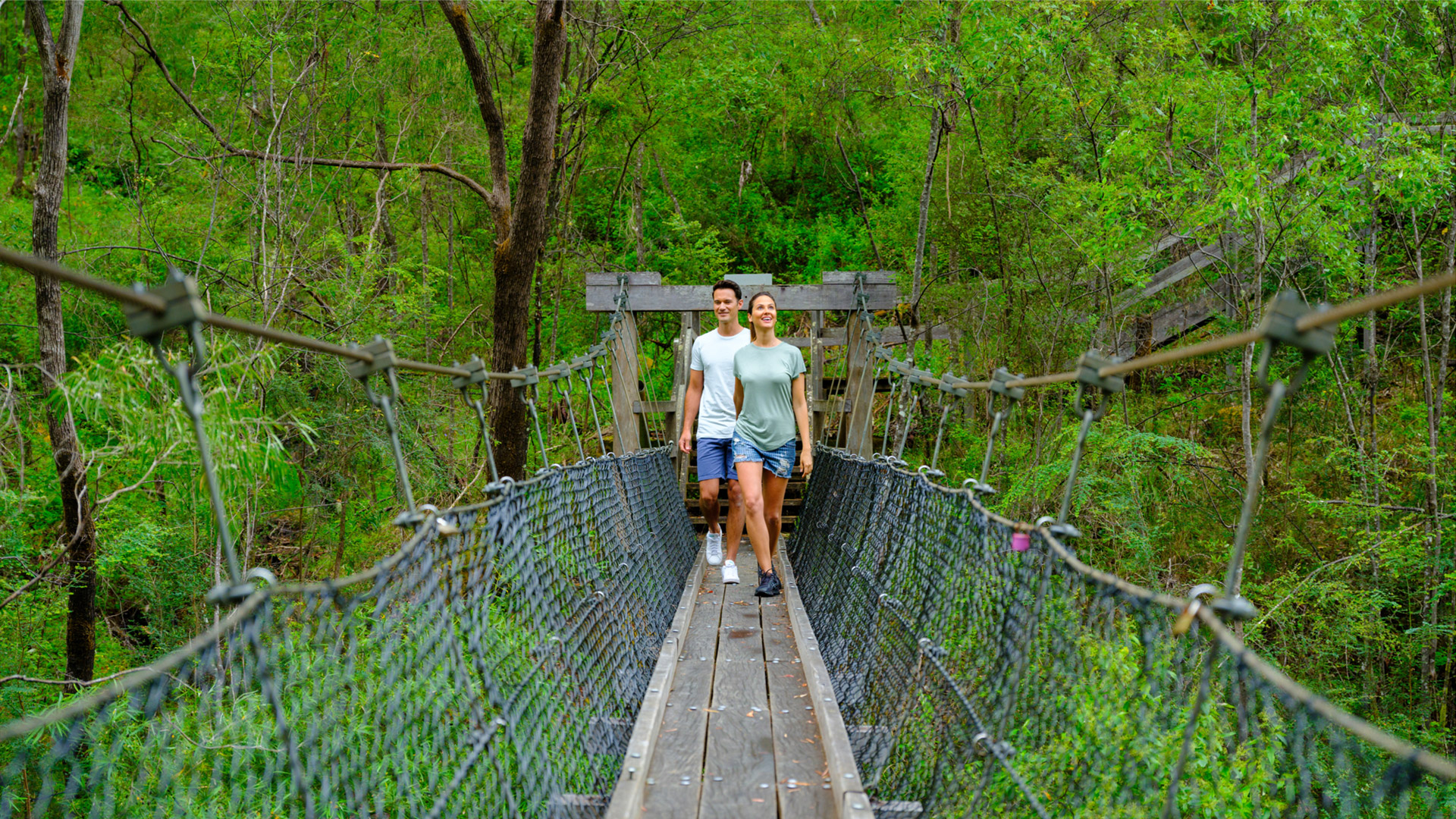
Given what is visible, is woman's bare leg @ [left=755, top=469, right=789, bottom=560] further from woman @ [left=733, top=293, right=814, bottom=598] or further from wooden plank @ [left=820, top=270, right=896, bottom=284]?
wooden plank @ [left=820, top=270, right=896, bottom=284]

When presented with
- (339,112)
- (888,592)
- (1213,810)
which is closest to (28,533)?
(339,112)

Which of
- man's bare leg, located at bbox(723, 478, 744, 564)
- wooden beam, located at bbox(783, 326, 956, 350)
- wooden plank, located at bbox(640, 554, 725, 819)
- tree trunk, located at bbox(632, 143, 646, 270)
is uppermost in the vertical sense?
tree trunk, located at bbox(632, 143, 646, 270)

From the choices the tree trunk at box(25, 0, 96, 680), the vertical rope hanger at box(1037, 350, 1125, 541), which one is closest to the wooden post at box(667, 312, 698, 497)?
the tree trunk at box(25, 0, 96, 680)

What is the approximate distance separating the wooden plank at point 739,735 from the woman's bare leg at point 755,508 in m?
0.31

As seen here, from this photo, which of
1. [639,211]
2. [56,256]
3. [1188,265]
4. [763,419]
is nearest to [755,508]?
[763,419]

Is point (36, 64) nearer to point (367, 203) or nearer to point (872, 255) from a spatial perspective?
point (367, 203)

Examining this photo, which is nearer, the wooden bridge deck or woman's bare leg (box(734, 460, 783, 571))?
the wooden bridge deck

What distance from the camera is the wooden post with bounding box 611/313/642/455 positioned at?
5785 mm

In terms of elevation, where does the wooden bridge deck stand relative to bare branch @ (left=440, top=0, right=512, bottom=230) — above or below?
below

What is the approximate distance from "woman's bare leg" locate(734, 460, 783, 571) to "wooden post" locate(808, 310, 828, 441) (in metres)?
2.48

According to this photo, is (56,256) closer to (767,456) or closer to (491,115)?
(491,115)

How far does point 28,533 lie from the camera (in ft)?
19.7

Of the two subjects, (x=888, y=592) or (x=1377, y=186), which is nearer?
(x=888, y=592)

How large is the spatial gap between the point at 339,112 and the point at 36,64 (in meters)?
6.05
